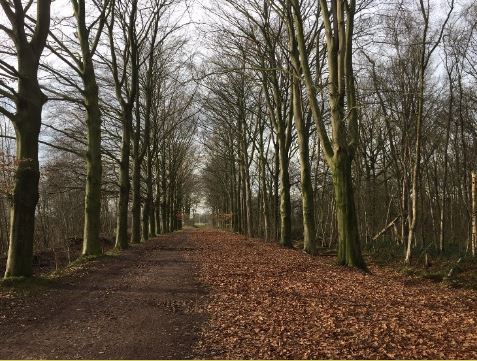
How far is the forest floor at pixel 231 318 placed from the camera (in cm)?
534

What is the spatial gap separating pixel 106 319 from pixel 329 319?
3329 millimetres

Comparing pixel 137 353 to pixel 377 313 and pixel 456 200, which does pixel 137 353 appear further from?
→ pixel 456 200

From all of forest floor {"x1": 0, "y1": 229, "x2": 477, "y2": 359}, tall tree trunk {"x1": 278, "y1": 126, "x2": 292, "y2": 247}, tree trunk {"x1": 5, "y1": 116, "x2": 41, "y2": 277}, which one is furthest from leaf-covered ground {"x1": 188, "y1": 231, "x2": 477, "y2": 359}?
tall tree trunk {"x1": 278, "y1": 126, "x2": 292, "y2": 247}

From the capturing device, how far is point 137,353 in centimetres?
518

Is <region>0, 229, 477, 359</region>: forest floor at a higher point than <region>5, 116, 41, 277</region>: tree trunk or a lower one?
lower

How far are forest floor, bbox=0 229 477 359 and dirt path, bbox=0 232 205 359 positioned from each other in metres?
0.01

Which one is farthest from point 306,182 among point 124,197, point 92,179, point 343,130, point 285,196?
point 92,179

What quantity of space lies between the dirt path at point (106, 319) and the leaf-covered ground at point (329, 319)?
17.0 inches

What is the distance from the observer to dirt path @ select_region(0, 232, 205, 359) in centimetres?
530

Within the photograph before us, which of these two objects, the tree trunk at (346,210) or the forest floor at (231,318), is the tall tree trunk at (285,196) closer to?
the tree trunk at (346,210)

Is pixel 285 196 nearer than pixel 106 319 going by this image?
No

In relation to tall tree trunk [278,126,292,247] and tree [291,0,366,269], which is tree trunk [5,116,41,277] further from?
tall tree trunk [278,126,292,247]

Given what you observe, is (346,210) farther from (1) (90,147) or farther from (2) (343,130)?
(1) (90,147)

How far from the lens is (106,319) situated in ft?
22.1
